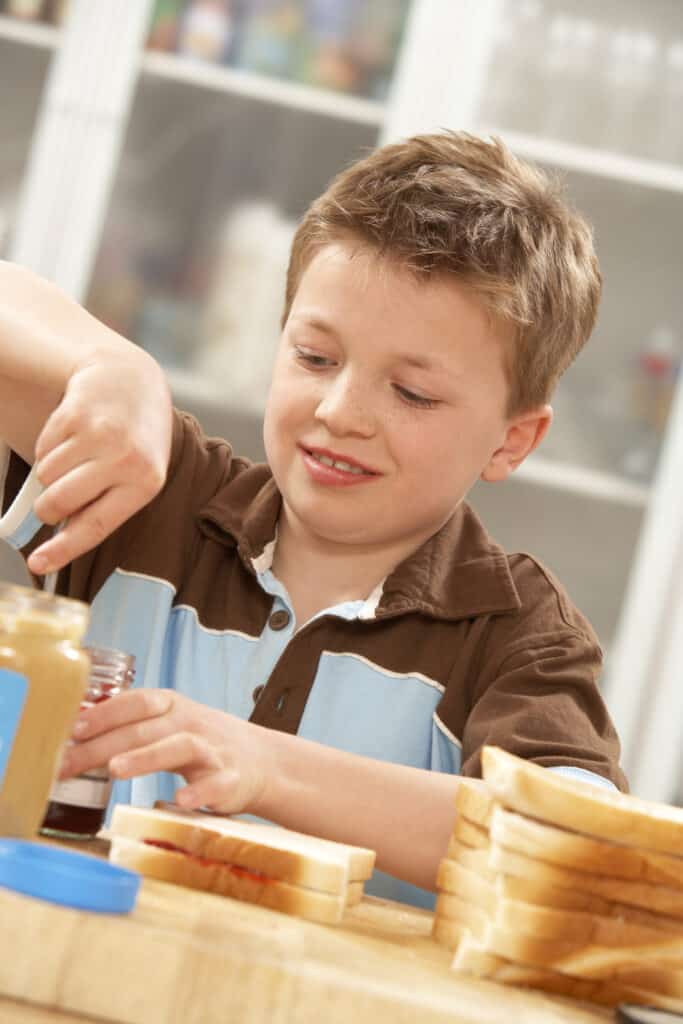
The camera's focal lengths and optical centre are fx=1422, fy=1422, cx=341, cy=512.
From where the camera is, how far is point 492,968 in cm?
76

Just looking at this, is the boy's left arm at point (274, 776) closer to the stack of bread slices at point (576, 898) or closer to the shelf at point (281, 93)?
the stack of bread slices at point (576, 898)

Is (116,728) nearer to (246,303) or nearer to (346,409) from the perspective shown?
(346,409)

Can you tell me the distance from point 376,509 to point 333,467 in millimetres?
60

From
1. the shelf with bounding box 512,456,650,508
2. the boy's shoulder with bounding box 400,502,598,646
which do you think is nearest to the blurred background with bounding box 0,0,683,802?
the shelf with bounding box 512,456,650,508

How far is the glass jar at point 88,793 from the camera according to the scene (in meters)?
0.87

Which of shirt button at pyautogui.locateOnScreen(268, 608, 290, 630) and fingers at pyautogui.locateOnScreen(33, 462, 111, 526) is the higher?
fingers at pyautogui.locateOnScreen(33, 462, 111, 526)

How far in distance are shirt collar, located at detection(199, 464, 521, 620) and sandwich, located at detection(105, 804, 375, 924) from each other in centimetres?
54

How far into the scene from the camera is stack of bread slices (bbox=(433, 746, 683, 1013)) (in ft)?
2.53

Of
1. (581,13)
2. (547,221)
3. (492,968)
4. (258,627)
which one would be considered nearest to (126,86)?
(581,13)

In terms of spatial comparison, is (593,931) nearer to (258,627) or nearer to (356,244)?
(258,627)

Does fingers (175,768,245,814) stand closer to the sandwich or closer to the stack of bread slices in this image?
the sandwich

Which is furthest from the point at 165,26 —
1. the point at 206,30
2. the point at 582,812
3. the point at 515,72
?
the point at 582,812

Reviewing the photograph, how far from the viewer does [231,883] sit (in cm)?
81

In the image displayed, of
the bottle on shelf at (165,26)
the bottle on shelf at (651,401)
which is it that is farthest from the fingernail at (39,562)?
the bottle on shelf at (165,26)
